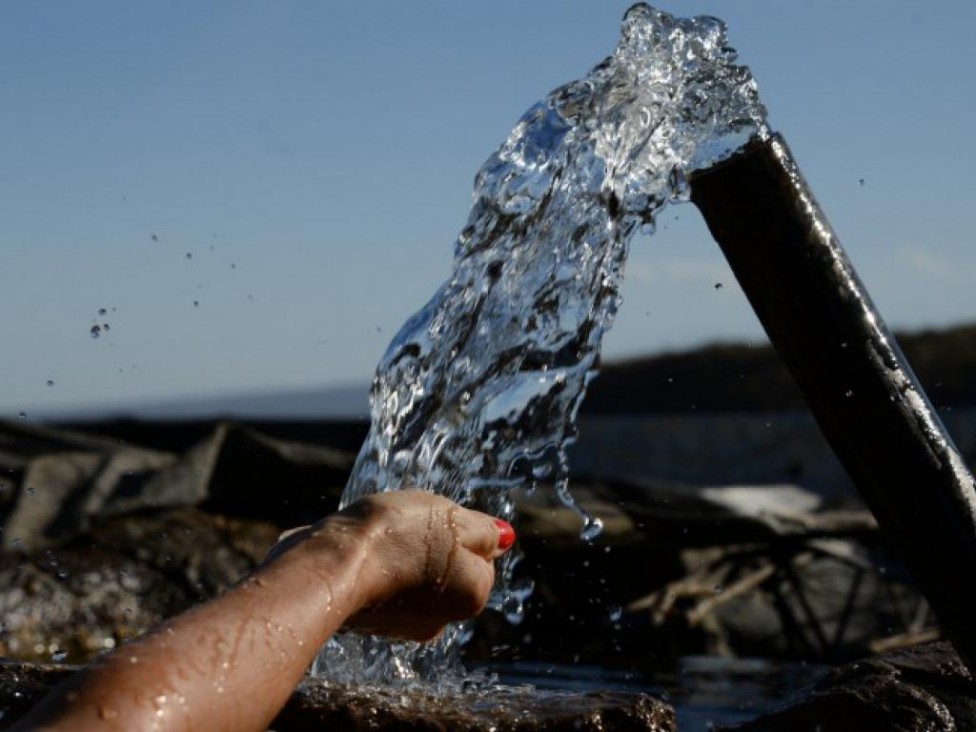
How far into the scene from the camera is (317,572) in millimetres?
2117

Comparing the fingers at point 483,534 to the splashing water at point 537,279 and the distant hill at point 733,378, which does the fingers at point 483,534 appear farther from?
the distant hill at point 733,378

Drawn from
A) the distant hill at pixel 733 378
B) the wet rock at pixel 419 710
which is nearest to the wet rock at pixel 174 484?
the wet rock at pixel 419 710

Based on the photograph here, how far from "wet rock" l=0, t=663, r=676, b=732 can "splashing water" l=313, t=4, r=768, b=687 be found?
2.61 ft

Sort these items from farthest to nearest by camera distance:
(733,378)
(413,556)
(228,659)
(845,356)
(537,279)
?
(733,378)
(537,279)
(845,356)
(413,556)
(228,659)

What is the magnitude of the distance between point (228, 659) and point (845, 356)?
1.42 m

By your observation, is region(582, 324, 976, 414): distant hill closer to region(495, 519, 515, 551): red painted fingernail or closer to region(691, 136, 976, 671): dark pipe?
region(691, 136, 976, 671): dark pipe

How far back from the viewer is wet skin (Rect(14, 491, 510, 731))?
173 cm

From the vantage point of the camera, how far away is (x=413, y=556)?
2346 millimetres

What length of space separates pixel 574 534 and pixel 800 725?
4503 millimetres

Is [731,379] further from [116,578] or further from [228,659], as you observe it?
[228,659]

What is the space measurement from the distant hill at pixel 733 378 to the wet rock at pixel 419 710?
13.8 metres

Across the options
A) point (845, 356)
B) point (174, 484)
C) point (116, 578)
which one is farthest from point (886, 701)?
point (174, 484)

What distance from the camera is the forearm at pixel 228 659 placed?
5.60ft

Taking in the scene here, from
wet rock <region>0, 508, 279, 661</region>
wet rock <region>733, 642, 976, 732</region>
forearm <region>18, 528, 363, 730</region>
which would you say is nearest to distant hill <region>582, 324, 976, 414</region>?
wet rock <region>0, 508, 279, 661</region>
